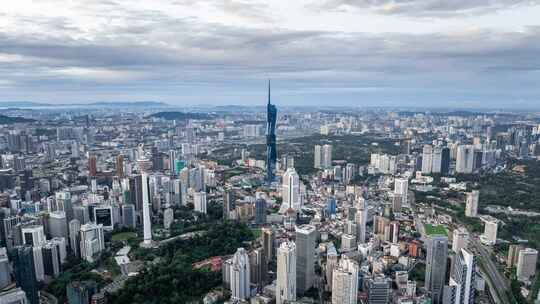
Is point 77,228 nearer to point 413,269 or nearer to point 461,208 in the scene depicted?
point 413,269

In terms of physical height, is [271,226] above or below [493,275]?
above

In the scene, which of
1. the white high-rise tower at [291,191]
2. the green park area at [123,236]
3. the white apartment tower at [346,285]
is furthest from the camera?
the white high-rise tower at [291,191]

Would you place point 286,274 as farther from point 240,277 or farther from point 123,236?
point 123,236

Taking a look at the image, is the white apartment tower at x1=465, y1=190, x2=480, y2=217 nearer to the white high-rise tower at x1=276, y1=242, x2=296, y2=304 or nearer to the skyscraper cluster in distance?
the skyscraper cluster in distance

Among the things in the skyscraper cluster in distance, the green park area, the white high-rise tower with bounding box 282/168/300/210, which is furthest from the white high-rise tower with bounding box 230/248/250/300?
the white high-rise tower with bounding box 282/168/300/210

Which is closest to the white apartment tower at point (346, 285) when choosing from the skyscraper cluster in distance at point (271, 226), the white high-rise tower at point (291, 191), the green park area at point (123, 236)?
the skyscraper cluster in distance at point (271, 226)

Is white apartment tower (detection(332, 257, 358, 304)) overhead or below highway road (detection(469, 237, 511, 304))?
overhead

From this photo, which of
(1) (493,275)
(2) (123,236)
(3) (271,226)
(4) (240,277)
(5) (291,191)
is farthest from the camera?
(5) (291,191)

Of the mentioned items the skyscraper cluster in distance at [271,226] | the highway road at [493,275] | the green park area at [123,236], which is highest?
the skyscraper cluster in distance at [271,226]

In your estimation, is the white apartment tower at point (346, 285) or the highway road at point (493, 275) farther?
the highway road at point (493, 275)

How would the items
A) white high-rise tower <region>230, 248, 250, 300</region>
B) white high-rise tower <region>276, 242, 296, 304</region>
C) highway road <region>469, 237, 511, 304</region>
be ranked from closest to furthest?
white high-rise tower <region>276, 242, 296, 304</region>, white high-rise tower <region>230, 248, 250, 300</region>, highway road <region>469, 237, 511, 304</region>

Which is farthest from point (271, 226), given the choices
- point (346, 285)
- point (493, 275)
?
point (493, 275)

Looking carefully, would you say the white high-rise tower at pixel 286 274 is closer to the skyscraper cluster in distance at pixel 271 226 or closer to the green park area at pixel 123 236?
the skyscraper cluster in distance at pixel 271 226

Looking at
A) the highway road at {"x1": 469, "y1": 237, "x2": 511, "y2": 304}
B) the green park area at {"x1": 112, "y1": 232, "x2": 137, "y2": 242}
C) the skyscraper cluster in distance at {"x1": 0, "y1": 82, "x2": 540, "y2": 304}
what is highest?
the skyscraper cluster in distance at {"x1": 0, "y1": 82, "x2": 540, "y2": 304}
